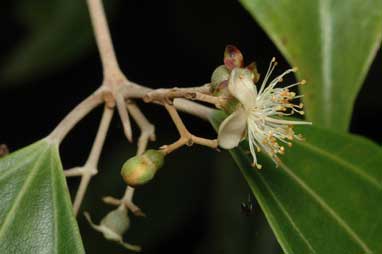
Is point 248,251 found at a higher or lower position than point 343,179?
lower

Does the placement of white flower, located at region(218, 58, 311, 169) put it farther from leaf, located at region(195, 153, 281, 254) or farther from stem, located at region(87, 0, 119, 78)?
leaf, located at region(195, 153, 281, 254)

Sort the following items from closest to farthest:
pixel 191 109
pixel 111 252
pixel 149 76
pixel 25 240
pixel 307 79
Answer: pixel 25 240
pixel 191 109
pixel 307 79
pixel 111 252
pixel 149 76

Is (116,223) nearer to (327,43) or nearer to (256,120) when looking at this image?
(256,120)

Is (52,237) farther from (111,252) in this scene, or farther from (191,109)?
(111,252)

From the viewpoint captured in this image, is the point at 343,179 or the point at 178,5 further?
the point at 178,5

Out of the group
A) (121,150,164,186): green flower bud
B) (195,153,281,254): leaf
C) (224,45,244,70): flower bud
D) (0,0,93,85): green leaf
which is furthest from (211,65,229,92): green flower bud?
(0,0,93,85): green leaf

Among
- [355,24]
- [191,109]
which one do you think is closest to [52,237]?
[191,109]

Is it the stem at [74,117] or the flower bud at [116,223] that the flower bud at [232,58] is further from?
the flower bud at [116,223]

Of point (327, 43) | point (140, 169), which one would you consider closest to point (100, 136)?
point (140, 169)

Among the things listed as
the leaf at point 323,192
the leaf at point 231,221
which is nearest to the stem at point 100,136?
the leaf at point 323,192
